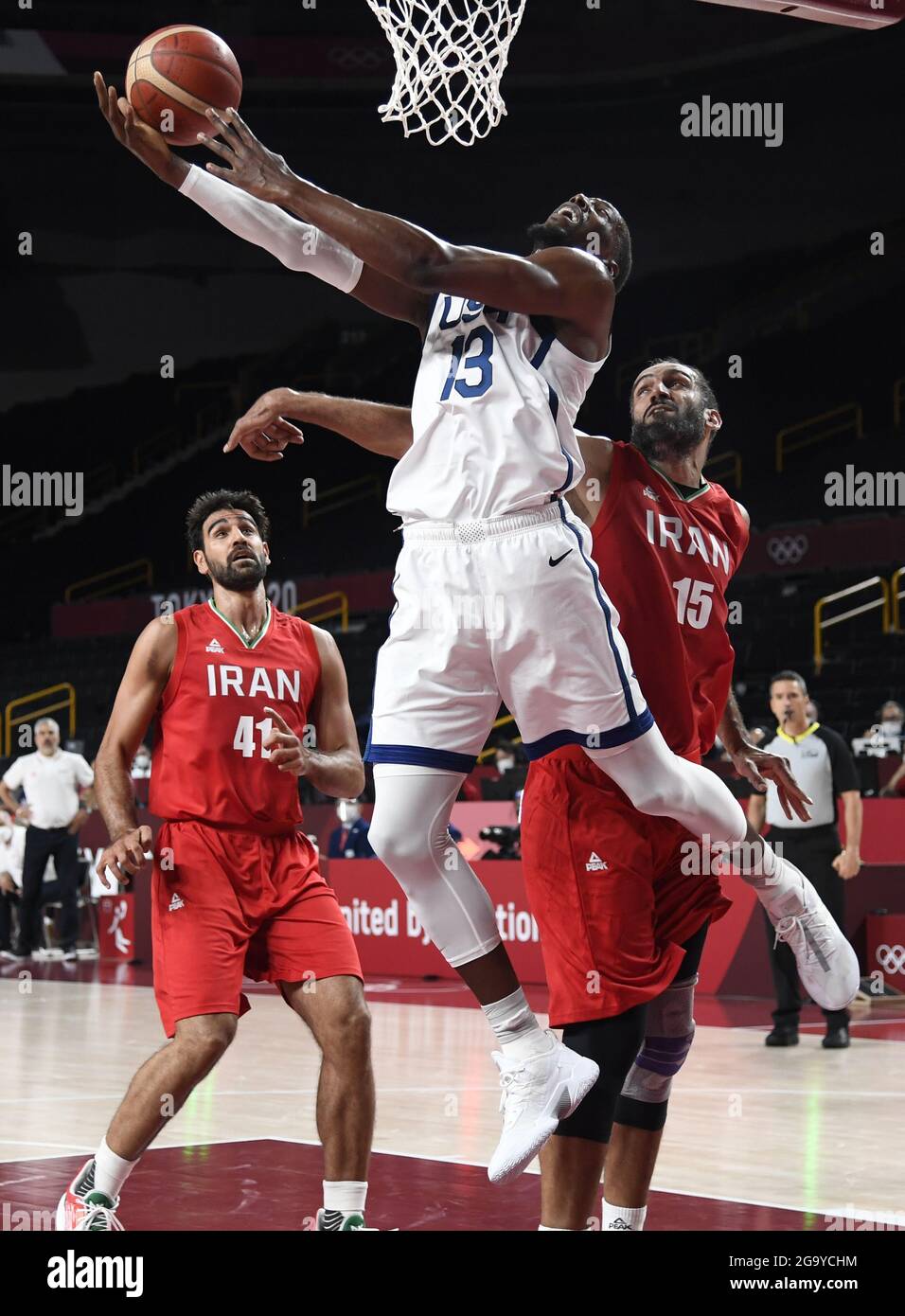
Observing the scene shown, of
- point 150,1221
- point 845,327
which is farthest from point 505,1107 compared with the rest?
point 845,327

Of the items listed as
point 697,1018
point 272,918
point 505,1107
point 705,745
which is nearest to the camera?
point 505,1107

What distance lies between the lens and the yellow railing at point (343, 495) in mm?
27641

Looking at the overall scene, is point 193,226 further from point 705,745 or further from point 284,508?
point 705,745

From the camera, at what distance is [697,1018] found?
10.3m

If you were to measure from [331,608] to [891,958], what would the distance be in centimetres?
1404

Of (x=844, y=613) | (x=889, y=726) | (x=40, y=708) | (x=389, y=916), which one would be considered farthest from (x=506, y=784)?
(x=40, y=708)

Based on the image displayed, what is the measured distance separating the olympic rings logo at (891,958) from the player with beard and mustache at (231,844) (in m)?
7.09

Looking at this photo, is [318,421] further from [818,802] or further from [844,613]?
[844,613]

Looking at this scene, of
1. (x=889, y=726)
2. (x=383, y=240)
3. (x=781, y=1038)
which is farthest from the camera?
(x=889, y=726)

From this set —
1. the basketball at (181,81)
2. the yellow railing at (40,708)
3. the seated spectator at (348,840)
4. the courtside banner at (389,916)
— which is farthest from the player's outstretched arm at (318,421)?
the yellow railing at (40,708)

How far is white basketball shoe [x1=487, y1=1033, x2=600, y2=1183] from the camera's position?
139 inches

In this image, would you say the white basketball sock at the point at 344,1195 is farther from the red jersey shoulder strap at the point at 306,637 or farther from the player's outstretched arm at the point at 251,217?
the player's outstretched arm at the point at 251,217

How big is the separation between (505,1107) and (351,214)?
1977mm

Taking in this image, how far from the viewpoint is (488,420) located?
363 centimetres
